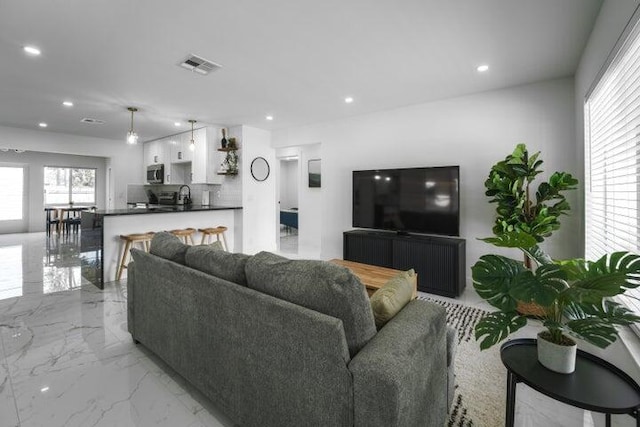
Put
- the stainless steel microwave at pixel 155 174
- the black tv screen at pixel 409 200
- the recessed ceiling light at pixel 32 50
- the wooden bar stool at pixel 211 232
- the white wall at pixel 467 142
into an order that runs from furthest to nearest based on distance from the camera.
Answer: the stainless steel microwave at pixel 155 174, the wooden bar stool at pixel 211 232, the black tv screen at pixel 409 200, the white wall at pixel 467 142, the recessed ceiling light at pixel 32 50

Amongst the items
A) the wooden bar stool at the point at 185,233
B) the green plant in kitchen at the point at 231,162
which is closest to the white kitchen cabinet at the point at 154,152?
the green plant in kitchen at the point at 231,162

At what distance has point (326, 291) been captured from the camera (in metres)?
1.27

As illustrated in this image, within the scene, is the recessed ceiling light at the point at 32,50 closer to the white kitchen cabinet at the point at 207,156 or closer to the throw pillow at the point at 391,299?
the white kitchen cabinet at the point at 207,156

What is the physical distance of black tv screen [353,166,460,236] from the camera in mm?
3727

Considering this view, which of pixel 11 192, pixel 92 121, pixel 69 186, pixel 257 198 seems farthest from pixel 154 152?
pixel 11 192

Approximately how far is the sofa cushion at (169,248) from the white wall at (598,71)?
98.6 inches

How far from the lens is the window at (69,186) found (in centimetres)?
862

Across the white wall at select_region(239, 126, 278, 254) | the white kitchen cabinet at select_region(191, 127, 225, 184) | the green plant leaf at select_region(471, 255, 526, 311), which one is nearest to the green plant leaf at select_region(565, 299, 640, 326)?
the green plant leaf at select_region(471, 255, 526, 311)

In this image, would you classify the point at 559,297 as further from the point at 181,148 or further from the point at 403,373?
the point at 181,148

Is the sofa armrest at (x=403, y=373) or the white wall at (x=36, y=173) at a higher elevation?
the white wall at (x=36, y=173)

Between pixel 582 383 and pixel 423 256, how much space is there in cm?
265

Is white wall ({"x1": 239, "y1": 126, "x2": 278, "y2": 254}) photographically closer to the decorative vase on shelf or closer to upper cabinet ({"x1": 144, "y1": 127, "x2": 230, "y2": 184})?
the decorative vase on shelf

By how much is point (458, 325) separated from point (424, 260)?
3.36ft

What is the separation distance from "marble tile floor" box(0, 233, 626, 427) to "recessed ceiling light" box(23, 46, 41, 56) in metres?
2.53
